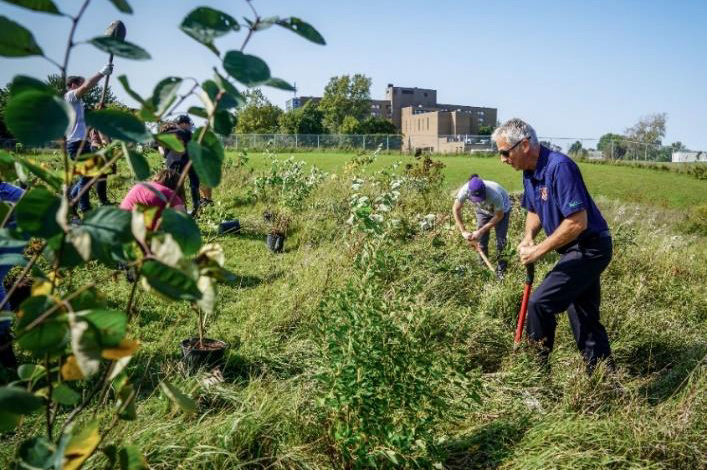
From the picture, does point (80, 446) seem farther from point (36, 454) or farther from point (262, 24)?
point (262, 24)

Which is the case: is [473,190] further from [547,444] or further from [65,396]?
[65,396]

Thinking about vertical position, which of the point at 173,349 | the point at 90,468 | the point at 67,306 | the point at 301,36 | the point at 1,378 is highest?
the point at 301,36

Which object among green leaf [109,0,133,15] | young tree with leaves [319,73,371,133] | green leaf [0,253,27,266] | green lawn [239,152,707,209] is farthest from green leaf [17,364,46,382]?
young tree with leaves [319,73,371,133]

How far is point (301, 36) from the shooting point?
35.4 inches

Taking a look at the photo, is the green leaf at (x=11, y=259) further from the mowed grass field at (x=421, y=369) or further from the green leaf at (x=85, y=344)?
the green leaf at (x=85, y=344)

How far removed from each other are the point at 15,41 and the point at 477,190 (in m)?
6.41

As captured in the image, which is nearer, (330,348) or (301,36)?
(301,36)

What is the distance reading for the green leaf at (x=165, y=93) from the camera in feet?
2.93

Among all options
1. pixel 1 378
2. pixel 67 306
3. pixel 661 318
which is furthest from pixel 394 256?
pixel 67 306

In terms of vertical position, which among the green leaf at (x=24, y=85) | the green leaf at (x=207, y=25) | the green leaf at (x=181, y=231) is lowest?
the green leaf at (x=181, y=231)

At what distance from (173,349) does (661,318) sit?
4069mm

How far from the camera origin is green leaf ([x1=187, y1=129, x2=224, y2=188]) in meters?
A: 0.85

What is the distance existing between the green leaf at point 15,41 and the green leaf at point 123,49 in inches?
3.3

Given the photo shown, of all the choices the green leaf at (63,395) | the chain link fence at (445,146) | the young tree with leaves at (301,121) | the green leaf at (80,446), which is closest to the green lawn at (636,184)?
the chain link fence at (445,146)
